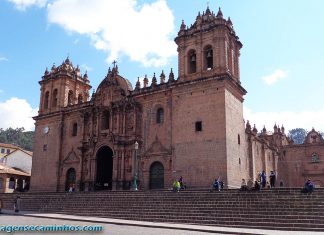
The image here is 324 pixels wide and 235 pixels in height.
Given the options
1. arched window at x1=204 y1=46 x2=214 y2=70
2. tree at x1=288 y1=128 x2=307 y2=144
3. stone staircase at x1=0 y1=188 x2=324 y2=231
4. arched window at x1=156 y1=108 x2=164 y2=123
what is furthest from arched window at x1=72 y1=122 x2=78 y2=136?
tree at x1=288 y1=128 x2=307 y2=144

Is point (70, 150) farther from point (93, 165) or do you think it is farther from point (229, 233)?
point (229, 233)

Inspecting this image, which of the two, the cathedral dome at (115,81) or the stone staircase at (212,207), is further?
the cathedral dome at (115,81)

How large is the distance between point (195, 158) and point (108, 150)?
10210 mm

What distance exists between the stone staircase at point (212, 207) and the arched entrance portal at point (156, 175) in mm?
5029

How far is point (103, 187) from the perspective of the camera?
105 feet

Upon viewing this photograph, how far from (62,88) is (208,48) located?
54.2 ft

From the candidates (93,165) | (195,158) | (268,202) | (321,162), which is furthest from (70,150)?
(321,162)

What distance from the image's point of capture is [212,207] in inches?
746

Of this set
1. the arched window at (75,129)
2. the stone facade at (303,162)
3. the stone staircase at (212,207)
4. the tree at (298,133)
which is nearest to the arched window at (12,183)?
the arched window at (75,129)

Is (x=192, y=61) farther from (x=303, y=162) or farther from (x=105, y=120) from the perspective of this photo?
(x=303, y=162)

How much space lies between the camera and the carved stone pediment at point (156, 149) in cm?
2831

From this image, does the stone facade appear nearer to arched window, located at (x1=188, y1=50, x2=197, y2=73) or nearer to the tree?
arched window, located at (x1=188, y1=50, x2=197, y2=73)

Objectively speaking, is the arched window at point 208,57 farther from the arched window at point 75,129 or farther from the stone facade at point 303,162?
the stone facade at point 303,162

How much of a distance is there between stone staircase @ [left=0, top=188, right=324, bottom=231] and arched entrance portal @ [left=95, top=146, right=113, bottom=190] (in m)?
6.50
